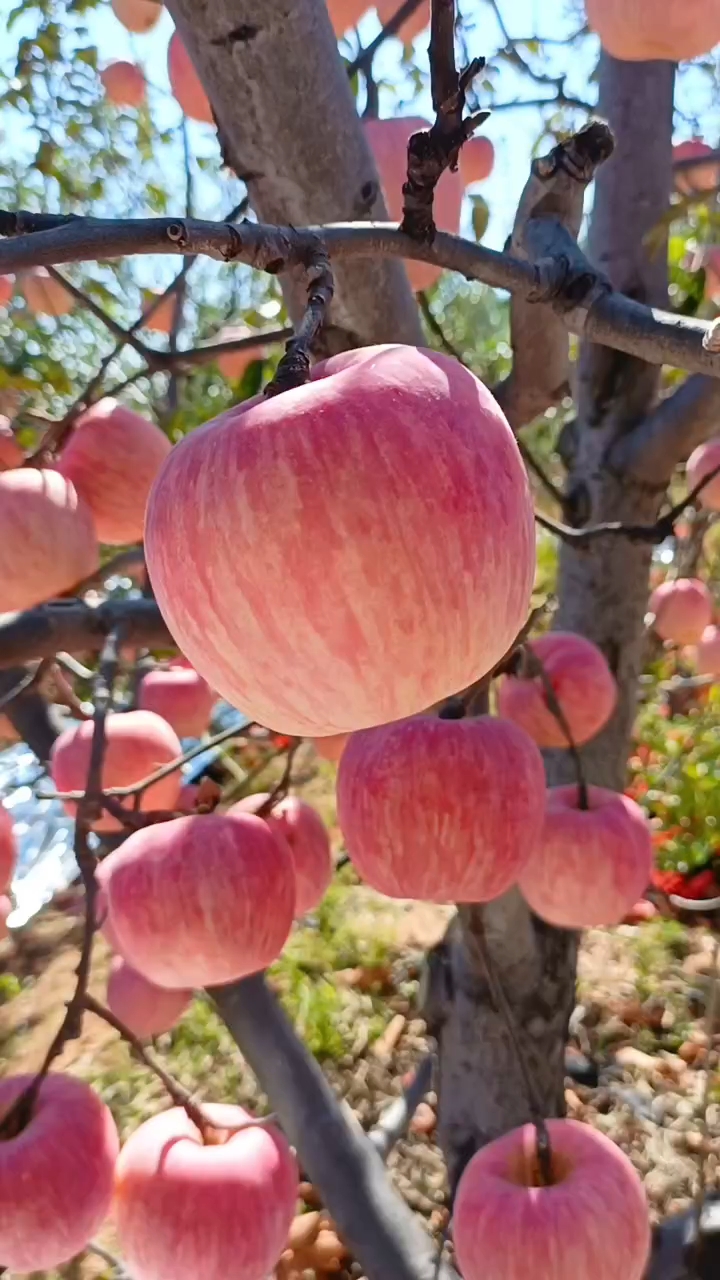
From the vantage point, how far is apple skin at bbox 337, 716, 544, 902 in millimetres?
694

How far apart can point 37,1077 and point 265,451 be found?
636 millimetres

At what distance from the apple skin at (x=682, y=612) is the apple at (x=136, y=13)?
4.89ft

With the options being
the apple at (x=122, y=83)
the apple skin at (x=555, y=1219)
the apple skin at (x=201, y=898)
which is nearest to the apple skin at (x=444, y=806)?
the apple skin at (x=201, y=898)

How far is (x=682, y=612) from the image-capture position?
2.07 m

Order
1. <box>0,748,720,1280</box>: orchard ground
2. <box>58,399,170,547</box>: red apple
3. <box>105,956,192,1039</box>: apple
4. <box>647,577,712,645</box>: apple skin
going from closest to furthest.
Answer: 1. <box>58,399,170,547</box>: red apple
2. <box>105,956,192,1039</box>: apple
3. <box>0,748,720,1280</box>: orchard ground
4. <box>647,577,712,645</box>: apple skin

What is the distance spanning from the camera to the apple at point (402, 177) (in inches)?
37.6

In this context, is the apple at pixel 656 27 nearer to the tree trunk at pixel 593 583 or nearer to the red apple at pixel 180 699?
the tree trunk at pixel 593 583

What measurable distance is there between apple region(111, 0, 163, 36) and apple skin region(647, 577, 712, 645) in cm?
149

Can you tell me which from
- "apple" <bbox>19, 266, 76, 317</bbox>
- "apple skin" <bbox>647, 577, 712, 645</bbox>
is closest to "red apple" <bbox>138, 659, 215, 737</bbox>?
"apple" <bbox>19, 266, 76, 317</bbox>

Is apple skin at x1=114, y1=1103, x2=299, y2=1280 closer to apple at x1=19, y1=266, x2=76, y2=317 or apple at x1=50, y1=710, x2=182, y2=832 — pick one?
apple at x1=50, y1=710, x2=182, y2=832

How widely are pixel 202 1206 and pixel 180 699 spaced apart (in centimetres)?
69

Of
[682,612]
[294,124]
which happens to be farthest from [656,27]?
[682,612]

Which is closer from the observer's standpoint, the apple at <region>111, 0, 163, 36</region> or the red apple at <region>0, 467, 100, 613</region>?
the red apple at <region>0, 467, 100, 613</region>

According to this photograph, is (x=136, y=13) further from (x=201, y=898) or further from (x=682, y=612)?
(x=682, y=612)
